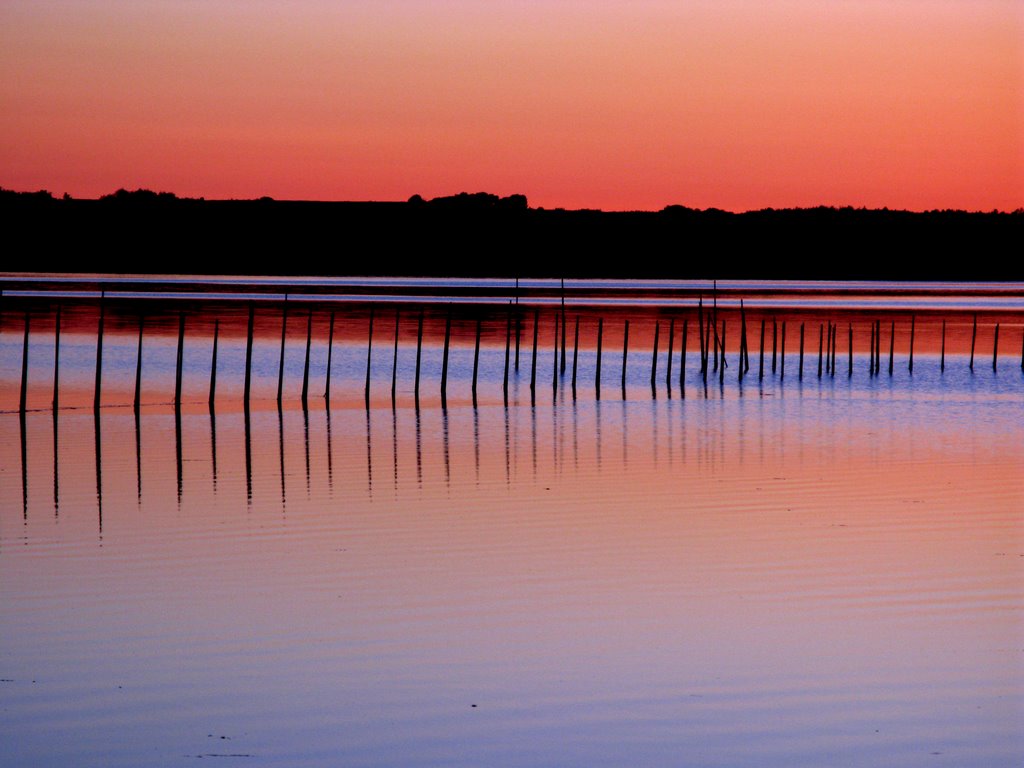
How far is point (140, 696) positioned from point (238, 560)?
16.7 feet

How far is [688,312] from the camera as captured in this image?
95.2 metres

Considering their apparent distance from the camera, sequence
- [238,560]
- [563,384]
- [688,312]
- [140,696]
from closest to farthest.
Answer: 1. [140,696]
2. [238,560]
3. [563,384]
4. [688,312]

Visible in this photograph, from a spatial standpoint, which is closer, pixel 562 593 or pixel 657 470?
pixel 562 593

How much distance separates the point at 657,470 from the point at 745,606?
10179mm

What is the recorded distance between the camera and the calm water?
32.7 feet

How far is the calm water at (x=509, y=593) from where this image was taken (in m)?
9.96

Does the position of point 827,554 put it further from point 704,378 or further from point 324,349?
point 324,349

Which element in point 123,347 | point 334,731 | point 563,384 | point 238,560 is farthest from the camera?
point 123,347

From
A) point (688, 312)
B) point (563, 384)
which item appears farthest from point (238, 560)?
point (688, 312)

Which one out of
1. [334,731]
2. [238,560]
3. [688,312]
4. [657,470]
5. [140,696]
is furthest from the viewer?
[688,312]

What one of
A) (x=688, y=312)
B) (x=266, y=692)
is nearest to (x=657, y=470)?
(x=266, y=692)

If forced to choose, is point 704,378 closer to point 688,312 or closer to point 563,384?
point 563,384

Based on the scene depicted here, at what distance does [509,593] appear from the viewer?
14.0 meters

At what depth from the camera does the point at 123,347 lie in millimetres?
59969
